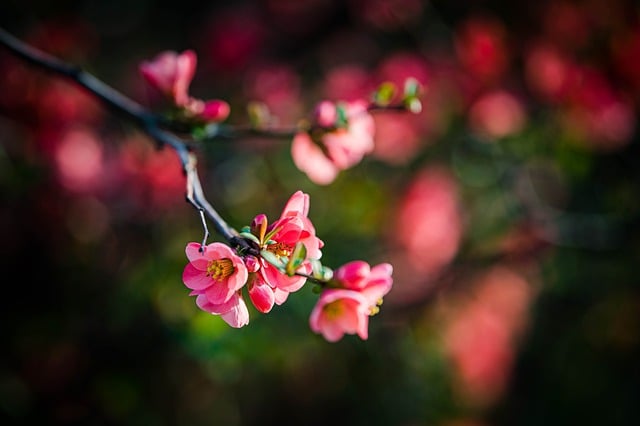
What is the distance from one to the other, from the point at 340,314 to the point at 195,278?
0.15m

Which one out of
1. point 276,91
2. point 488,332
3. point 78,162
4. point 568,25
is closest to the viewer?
point 78,162

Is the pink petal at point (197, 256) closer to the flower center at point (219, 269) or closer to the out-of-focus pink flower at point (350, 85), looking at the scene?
the flower center at point (219, 269)

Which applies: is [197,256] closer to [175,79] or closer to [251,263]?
[251,263]

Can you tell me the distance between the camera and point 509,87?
1.93 m

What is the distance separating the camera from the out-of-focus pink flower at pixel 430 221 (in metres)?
1.77

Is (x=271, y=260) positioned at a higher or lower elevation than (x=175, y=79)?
lower

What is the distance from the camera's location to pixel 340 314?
562 mm

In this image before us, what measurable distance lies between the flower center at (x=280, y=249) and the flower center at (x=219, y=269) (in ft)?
0.14

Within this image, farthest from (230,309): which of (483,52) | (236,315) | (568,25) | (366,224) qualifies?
(568,25)

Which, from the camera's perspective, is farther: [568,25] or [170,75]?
[568,25]

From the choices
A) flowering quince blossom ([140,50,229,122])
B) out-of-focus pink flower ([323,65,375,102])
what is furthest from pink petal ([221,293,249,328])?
out-of-focus pink flower ([323,65,375,102])

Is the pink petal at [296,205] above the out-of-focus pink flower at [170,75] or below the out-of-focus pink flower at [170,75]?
below

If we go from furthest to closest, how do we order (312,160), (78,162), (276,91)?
(276,91), (78,162), (312,160)

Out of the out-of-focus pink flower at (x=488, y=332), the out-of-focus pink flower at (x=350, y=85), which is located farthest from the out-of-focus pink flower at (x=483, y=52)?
the out-of-focus pink flower at (x=488, y=332)
